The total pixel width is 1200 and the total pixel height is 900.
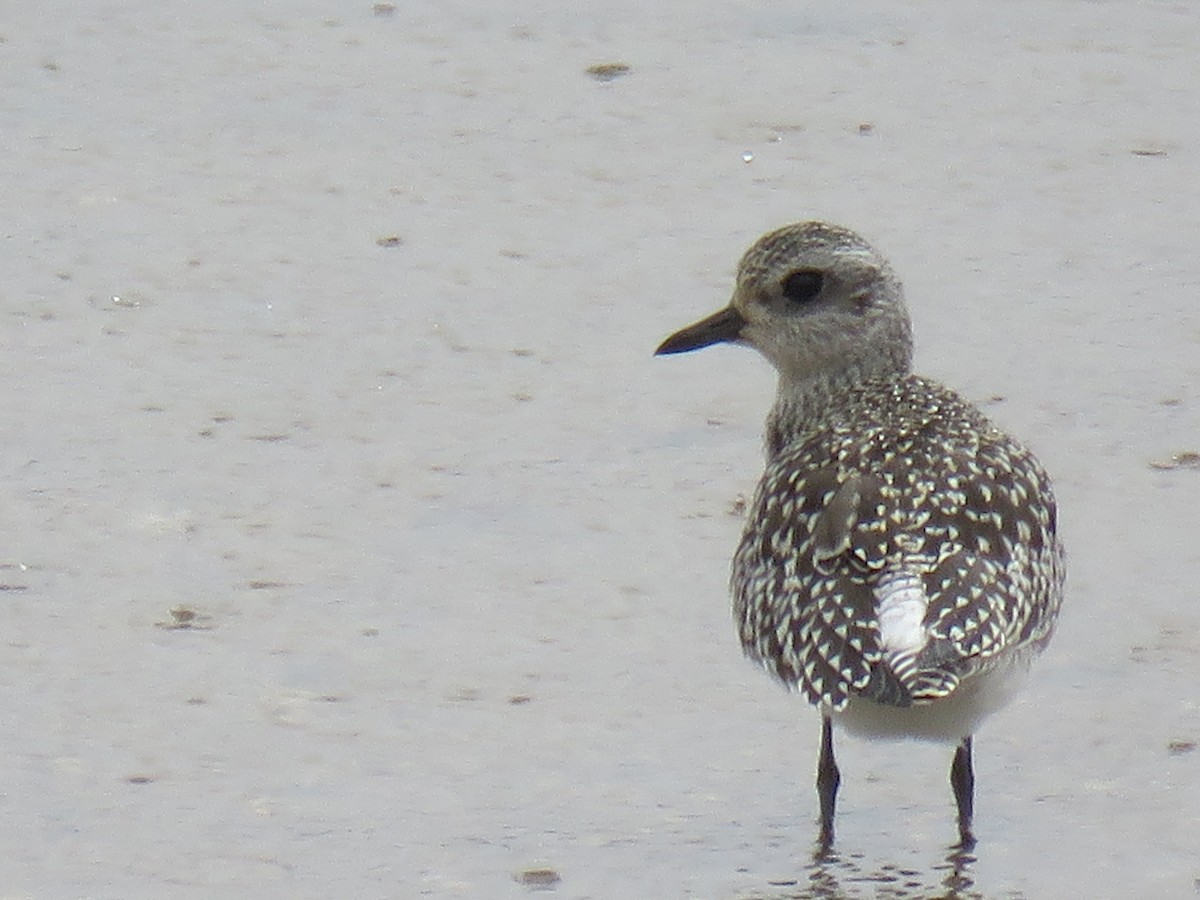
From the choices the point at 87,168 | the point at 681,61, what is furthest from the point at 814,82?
the point at 87,168

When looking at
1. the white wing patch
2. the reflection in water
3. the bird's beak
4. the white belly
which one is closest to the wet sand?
the reflection in water

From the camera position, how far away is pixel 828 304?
20.7 ft

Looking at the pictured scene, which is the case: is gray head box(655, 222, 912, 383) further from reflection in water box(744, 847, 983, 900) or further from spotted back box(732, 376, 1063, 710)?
reflection in water box(744, 847, 983, 900)

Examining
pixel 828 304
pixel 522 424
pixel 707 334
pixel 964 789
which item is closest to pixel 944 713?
pixel 964 789

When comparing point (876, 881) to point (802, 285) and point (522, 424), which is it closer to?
point (802, 285)

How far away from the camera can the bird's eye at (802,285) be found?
629 cm

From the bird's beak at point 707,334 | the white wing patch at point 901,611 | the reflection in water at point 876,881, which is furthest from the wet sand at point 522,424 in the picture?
the white wing patch at point 901,611

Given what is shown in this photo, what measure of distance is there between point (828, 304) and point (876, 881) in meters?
1.39

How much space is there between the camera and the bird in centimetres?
506

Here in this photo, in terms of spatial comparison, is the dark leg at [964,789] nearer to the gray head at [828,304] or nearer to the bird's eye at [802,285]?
the gray head at [828,304]

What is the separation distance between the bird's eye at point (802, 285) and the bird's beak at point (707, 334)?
6.4 inches

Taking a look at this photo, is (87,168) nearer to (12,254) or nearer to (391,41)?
(12,254)

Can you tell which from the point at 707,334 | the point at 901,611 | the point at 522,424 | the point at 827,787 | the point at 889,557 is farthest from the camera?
the point at 522,424

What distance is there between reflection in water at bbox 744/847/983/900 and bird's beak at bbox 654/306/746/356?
137 centimetres
